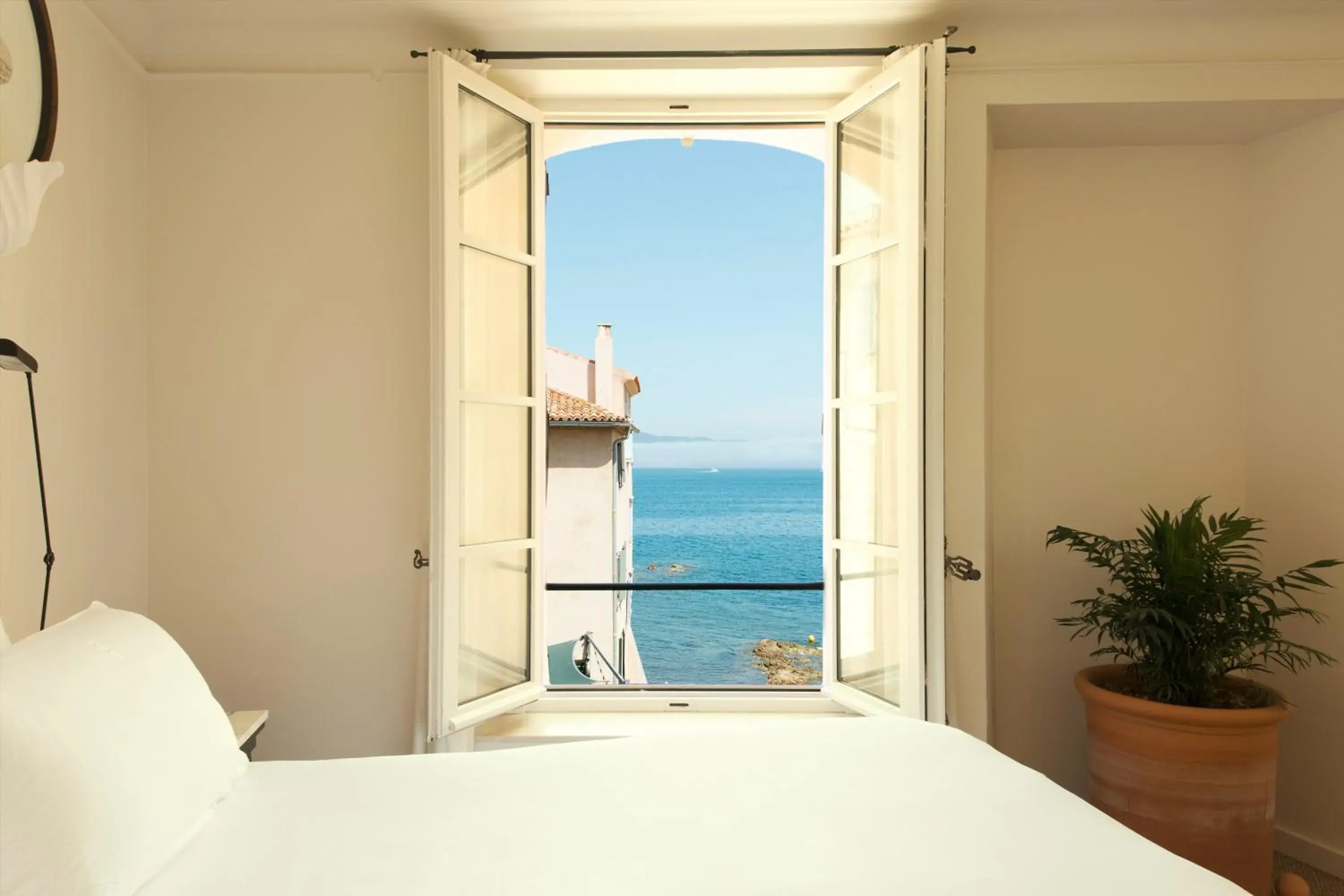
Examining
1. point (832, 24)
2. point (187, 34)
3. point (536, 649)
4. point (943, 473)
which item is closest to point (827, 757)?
point (943, 473)

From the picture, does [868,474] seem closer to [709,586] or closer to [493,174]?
[709,586]

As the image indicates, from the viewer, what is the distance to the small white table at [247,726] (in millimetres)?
2006

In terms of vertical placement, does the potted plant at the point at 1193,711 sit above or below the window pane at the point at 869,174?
below

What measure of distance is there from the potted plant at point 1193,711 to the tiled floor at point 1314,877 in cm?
17

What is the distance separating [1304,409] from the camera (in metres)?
2.69

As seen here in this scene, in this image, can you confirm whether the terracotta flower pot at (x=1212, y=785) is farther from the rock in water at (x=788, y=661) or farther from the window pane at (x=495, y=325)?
the rock in water at (x=788, y=661)

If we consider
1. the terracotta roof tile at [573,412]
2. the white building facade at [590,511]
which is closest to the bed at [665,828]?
the terracotta roof tile at [573,412]

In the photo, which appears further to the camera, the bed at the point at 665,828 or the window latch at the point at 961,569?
the window latch at the point at 961,569

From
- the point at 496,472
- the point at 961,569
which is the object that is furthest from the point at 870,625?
the point at 496,472

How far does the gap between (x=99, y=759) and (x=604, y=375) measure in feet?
60.8

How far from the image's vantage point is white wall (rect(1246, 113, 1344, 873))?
8.58 feet

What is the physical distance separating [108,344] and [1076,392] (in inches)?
114

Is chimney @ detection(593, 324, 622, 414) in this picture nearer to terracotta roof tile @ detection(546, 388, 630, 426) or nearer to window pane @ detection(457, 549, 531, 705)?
terracotta roof tile @ detection(546, 388, 630, 426)

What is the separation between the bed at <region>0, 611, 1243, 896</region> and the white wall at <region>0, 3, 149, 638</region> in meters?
0.90
